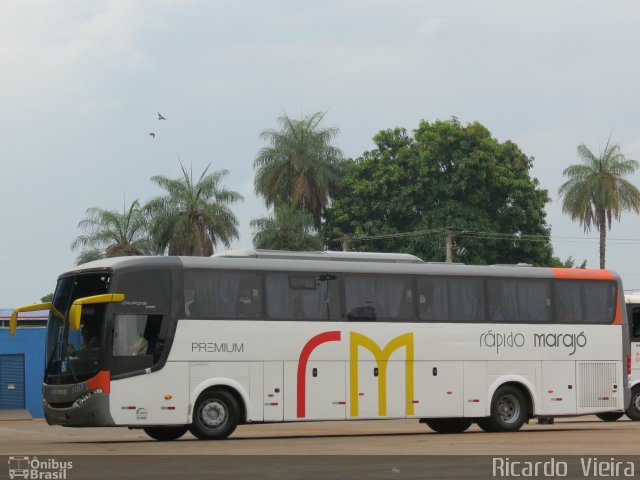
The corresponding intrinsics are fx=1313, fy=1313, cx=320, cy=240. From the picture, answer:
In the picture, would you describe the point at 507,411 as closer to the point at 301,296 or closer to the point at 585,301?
the point at 585,301

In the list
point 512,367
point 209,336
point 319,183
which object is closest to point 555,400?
point 512,367

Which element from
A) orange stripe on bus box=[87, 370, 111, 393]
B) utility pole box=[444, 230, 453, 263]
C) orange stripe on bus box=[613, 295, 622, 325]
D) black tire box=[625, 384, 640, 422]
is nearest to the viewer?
orange stripe on bus box=[87, 370, 111, 393]

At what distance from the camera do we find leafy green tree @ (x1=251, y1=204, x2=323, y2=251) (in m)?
63.2

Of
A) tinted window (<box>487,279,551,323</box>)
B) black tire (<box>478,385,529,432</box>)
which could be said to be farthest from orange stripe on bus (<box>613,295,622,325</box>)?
black tire (<box>478,385,529,432</box>)

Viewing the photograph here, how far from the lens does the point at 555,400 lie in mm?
26984

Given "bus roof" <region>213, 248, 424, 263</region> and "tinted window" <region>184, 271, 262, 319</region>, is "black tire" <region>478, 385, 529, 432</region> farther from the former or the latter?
"tinted window" <region>184, 271, 262, 319</region>

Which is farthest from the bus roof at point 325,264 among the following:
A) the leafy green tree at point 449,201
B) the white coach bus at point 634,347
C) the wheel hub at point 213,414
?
the leafy green tree at point 449,201

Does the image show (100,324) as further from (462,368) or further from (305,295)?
(462,368)

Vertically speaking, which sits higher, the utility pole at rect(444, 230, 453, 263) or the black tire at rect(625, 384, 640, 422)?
the utility pole at rect(444, 230, 453, 263)

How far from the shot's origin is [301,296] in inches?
966

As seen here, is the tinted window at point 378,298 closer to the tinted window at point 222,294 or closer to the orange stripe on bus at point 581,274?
the tinted window at point 222,294

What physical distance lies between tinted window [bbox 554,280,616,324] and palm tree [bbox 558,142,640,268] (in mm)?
40840

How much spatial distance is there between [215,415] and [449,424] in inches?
237

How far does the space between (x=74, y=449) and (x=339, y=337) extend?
6256 mm
